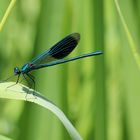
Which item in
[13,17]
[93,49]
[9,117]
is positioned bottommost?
[9,117]

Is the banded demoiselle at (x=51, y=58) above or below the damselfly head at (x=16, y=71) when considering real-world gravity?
above

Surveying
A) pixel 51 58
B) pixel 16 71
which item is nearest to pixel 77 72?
pixel 51 58

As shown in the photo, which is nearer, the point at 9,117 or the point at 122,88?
the point at 9,117

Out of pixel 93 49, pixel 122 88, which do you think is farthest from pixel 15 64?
pixel 122 88

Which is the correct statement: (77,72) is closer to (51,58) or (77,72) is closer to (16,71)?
(51,58)

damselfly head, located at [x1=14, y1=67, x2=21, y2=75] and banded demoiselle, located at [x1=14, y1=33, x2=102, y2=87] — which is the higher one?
banded demoiselle, located at [x1=14, y1=33, x2=102, y2=87]

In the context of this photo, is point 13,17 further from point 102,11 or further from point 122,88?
point 122,88

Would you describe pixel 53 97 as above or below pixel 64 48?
below
